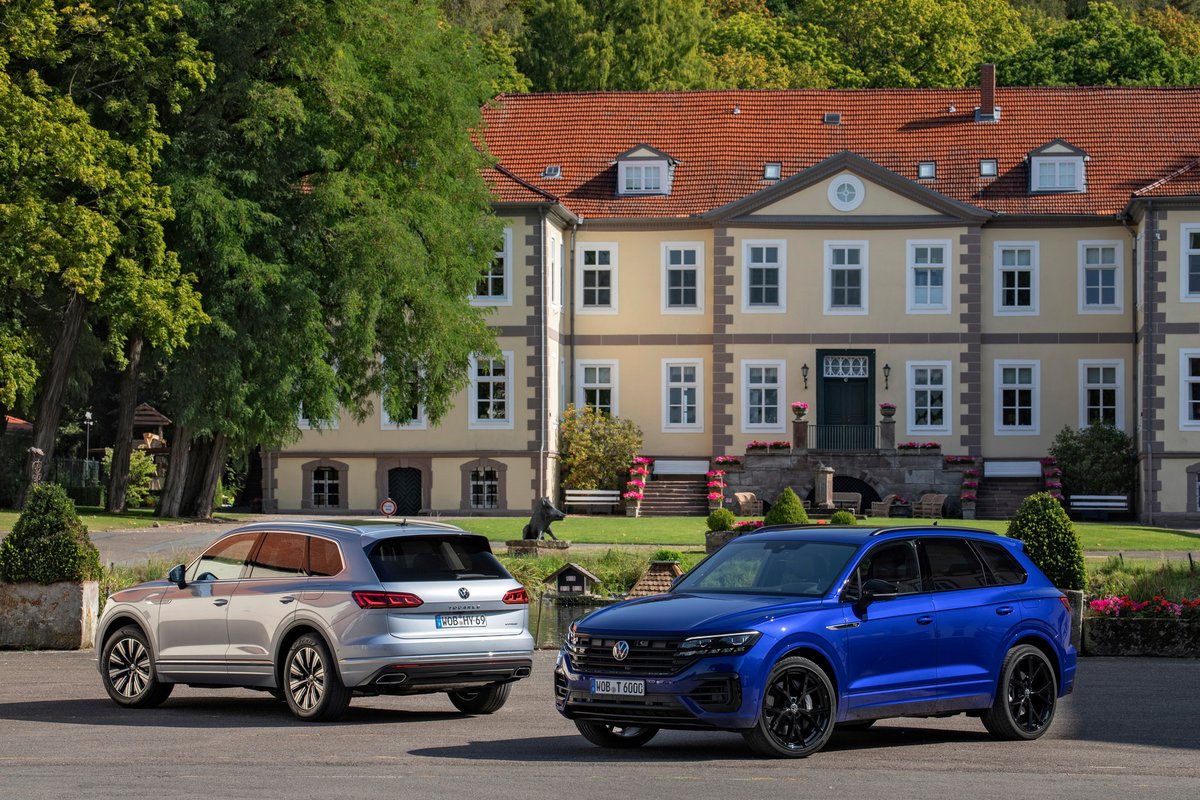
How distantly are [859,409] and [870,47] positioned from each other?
36602 mm

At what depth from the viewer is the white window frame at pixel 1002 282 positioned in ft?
164

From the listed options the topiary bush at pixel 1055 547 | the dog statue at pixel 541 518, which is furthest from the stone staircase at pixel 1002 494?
the topiary bush at pixel 1055 547

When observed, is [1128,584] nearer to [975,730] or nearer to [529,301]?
[975,730]

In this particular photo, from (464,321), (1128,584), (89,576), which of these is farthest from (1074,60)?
(89,576)

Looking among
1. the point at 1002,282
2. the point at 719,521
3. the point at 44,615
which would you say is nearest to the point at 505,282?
the point at 1002,282

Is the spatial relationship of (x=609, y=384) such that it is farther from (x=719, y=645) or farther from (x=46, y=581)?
(x=719, y=645)

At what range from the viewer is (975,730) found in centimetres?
1498

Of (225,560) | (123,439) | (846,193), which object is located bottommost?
(225,560)

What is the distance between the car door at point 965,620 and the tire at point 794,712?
4.03 ft

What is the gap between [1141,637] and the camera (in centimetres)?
2123

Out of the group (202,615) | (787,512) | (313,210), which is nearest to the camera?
(202,615)

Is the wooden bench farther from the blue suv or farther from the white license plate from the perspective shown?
the white license plate

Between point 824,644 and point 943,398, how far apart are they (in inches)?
1479

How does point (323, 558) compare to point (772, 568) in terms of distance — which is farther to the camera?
point (323, 558)
